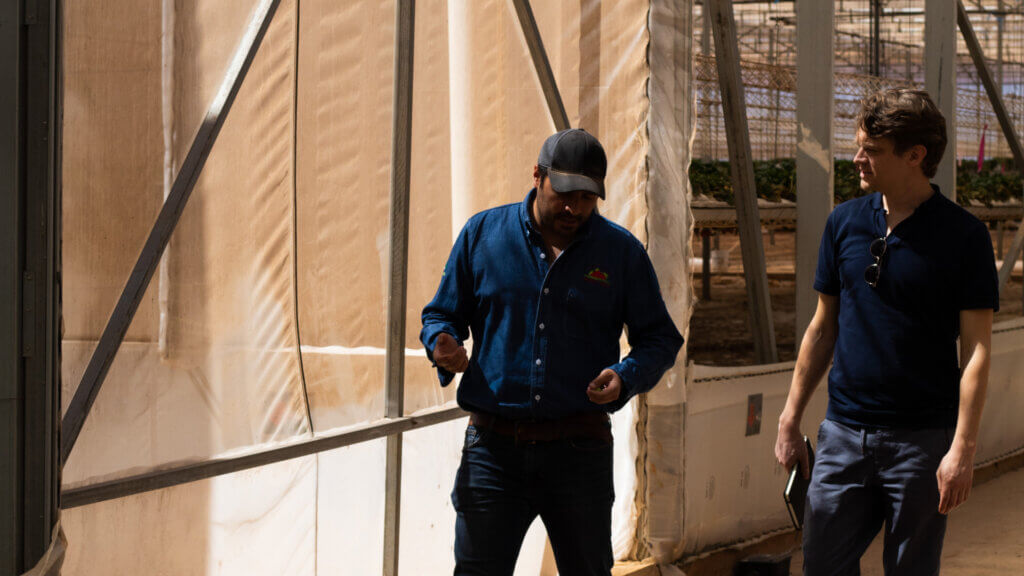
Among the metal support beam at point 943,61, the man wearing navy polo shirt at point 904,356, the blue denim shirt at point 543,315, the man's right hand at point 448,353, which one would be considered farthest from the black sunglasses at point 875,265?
the metal support beam at point 943,61

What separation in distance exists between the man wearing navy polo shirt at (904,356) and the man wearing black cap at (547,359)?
559 mm

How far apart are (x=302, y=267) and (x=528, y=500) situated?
1.09 meters

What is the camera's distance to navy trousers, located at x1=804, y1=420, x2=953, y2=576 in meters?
3.17

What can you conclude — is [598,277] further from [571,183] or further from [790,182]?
[790,182]

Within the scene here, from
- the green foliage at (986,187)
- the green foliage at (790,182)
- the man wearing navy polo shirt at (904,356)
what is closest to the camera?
the man wearing navy polo shirt at (904,356)

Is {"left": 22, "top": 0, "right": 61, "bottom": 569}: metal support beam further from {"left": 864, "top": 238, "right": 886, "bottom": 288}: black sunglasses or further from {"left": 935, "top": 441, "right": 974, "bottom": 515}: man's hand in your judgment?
{"left": 935, "top": 441, "right": 974, "bottom": 515}: man's hand

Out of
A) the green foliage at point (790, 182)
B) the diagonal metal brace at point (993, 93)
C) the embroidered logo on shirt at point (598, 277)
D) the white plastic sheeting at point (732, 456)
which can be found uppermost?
the diagonal metal brace at point (993, 93)

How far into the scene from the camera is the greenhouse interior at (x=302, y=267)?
280 cm

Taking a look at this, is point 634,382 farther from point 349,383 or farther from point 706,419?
point 706,419

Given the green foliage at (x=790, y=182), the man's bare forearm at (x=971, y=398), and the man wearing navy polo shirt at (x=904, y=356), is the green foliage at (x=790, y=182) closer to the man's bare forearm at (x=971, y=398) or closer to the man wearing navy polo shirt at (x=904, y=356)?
the man wearing navy polo shirt at (x=904, y=356)

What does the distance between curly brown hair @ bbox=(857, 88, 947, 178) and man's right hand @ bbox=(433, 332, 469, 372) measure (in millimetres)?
1273

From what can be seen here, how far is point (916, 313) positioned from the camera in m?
3.18

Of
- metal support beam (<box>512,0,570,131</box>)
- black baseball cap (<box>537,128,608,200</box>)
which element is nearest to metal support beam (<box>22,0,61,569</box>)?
black baseball cap (<box>537,128,608,200</box>)

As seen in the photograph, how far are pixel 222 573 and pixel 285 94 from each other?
1426 mm
